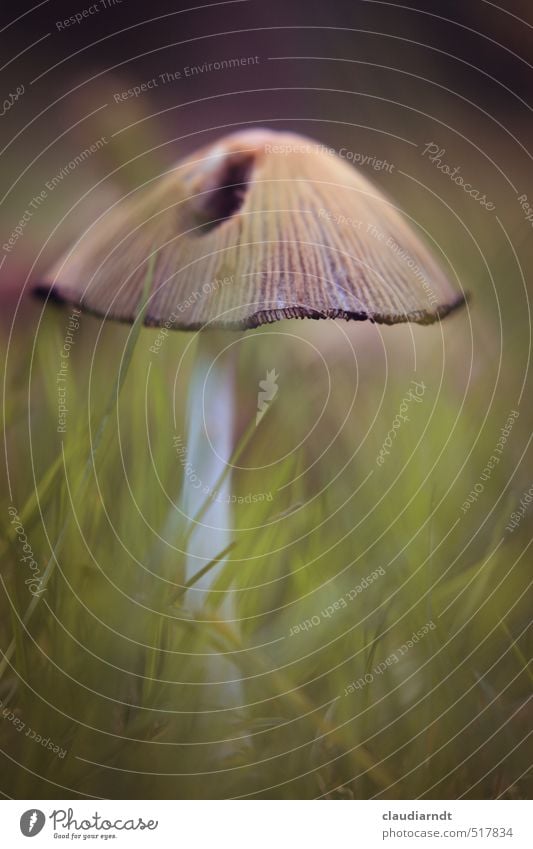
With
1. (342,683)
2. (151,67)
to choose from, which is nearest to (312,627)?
(342,683)

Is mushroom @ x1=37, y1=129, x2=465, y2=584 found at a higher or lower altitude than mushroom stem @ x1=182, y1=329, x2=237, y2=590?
higher

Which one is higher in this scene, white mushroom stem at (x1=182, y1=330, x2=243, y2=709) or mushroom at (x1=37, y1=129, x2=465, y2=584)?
mushroom at (x1=37, y1=129, x2=465, y2=584)

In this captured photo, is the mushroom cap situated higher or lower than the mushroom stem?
higher

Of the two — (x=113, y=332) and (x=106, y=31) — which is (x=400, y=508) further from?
(x=106, y=31)

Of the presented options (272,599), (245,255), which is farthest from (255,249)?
(272,599)

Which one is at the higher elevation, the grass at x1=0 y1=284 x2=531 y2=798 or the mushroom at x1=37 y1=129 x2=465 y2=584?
the mushroom at x1=37 y1=129 x2=465 y2=584

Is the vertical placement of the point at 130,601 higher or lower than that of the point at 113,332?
lower
